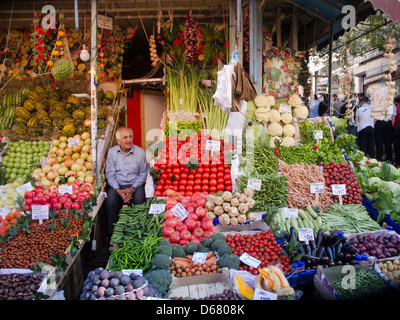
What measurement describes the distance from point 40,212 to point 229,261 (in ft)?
7.22

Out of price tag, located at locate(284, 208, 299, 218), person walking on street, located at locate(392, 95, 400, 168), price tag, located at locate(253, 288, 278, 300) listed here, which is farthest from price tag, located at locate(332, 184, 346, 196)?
person walking on street, located at locate(392, 95, 400, 168)

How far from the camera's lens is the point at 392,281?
2469 millimetres

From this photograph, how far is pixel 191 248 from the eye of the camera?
2.90 m

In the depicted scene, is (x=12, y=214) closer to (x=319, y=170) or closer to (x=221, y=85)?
(x=221, y=85)

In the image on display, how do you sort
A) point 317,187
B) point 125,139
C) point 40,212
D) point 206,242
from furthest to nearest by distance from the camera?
1. point 125,139
2. point 317,187
3. point 40,212
4. point 206,242

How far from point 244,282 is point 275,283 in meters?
0.30

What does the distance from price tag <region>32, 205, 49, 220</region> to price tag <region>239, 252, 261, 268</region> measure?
2214 mm

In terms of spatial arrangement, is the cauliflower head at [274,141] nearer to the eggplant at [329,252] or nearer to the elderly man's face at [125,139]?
the eggplant at [329,252]

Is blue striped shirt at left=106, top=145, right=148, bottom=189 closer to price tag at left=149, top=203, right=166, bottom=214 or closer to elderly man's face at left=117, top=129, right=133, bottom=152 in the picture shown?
elderly man's face at left=117, top=129, right=133, bottom=152

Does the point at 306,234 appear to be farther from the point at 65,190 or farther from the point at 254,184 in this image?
the point at 65,190

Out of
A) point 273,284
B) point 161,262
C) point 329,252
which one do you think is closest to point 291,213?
point 329,252

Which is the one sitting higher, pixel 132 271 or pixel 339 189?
pixel 339 189

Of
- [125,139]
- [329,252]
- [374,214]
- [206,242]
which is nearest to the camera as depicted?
[329,252]
